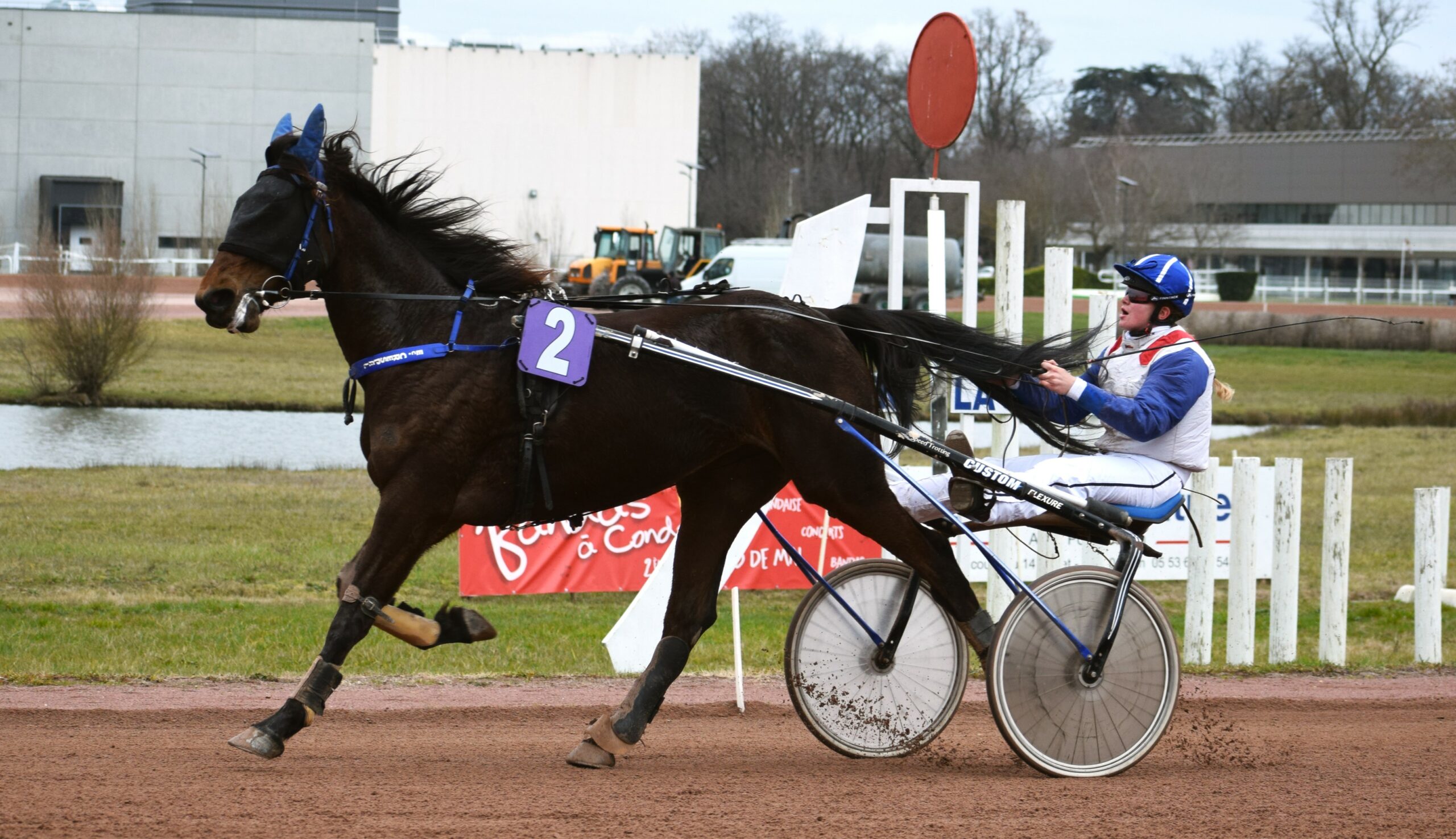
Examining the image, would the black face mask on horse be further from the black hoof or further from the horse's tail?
the horse's tail

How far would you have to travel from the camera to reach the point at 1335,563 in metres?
7.51

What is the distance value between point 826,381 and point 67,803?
2556 mm

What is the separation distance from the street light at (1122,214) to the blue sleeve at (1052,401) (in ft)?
139

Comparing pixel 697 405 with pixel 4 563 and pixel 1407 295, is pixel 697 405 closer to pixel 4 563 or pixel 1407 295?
pixel 4 563

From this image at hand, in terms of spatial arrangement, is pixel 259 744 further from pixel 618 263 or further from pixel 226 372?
pixel 618 263

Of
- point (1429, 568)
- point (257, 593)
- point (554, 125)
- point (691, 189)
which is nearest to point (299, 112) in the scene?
point (554, 125)

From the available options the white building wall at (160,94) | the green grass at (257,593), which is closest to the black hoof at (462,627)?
the green grass at (257,593)

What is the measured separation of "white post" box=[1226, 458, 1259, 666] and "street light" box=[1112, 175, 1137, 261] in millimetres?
39864

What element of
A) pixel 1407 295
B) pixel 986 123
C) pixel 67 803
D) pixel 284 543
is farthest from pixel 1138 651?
pixel 986 123

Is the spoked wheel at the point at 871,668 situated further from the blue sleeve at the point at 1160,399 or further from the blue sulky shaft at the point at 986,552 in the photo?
the blue sleeve at the point at 1160,399

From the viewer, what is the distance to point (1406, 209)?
60938mm

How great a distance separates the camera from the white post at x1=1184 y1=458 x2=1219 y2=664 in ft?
24.5

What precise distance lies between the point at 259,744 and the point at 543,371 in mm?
1349

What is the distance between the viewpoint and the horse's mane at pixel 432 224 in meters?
4.88
